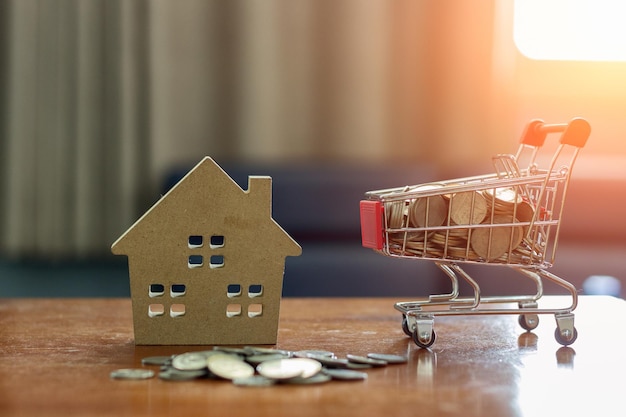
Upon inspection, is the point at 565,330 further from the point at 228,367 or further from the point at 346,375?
the point at 228,367

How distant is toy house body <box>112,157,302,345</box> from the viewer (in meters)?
0.90

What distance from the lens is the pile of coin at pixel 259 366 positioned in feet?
2.43

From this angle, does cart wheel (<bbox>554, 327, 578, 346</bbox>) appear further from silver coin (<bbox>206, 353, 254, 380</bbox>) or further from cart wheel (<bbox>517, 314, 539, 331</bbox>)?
silver coin (<bbox>206, 353, 254, 380</bbox>)

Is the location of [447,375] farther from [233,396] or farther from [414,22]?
[414,22]

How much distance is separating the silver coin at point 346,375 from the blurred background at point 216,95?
2330 mm

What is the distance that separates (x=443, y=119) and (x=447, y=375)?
251 centimetres

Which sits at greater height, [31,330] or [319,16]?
[319,16]

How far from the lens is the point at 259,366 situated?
77cm

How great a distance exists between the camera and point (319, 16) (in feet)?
10.4

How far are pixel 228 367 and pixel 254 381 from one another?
0.04 meters

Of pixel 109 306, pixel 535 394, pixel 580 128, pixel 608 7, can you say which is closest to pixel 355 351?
pixel 535 394

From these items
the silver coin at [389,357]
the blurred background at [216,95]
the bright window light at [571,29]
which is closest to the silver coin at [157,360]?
the silver coin at [389,357]

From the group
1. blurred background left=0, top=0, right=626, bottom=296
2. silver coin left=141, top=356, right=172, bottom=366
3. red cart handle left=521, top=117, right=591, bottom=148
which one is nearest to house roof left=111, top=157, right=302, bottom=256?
silver coin left=141, top=356, right=172, bottom=366

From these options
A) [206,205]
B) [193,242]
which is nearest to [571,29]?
[193,242]
